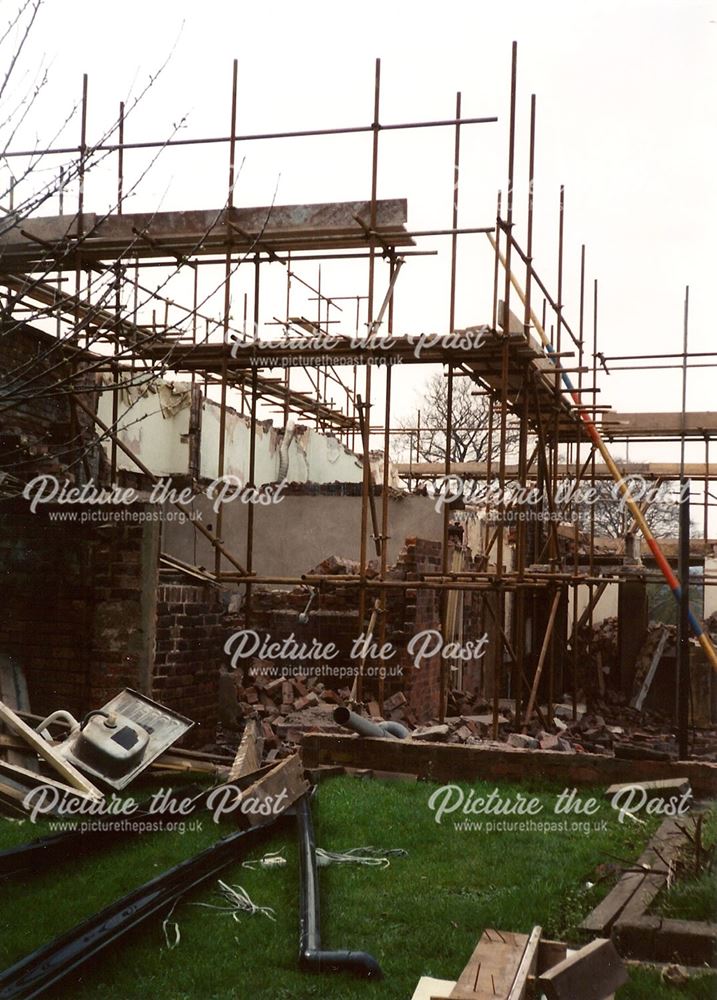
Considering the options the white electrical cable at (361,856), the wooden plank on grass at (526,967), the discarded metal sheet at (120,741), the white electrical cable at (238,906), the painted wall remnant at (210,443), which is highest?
the painted wall remnant at (210,443)

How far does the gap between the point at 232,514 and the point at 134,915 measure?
13.1 metres

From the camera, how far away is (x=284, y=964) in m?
4.68

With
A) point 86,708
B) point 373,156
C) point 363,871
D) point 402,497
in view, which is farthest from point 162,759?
point 402,497

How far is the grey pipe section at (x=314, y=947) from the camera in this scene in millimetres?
4531

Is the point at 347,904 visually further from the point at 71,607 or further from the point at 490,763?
the point at 71,607

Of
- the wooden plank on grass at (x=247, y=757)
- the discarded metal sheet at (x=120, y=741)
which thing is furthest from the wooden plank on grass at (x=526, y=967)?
the discarded metal sheet at (x=120, y=741)

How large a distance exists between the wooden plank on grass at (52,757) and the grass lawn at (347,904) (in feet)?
1.57

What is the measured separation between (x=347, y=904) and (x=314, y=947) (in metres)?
0.85

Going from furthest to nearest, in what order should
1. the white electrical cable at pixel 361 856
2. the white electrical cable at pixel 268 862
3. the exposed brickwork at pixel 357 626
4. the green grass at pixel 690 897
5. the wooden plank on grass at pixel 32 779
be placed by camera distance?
the exposed brickwork at pixel 357 626, the wooden plank on grass at pixel 32 779, the white electrical cable at pixel 361 856, the white electrical cable at pixel 268 862, the green grass at pixel 690 897

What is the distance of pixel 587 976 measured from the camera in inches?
153

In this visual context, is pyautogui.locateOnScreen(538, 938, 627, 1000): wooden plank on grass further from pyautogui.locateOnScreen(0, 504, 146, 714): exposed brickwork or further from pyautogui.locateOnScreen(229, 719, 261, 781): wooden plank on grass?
pyautogui.locateOnScreen(0, 504, 146, 714): exposed brickwork

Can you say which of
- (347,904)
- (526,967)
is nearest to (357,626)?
(347,904)

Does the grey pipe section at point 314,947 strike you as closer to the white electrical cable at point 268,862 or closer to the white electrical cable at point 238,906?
the white electrical cable at point 238,906

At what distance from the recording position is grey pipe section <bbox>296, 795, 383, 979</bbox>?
14.9 feet
